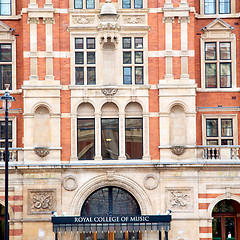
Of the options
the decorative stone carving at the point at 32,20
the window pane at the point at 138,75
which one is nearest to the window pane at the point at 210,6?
the window pane at the point at 138,75

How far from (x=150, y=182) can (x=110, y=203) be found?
216 centimetres

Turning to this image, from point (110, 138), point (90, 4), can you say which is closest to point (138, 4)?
point (90, 4)

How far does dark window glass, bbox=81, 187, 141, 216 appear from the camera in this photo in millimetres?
26891

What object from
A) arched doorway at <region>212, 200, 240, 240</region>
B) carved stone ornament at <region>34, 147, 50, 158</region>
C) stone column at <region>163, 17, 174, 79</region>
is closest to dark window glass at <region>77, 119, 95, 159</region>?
carved stone ornament at <region>34, 147, 50, 158</region>

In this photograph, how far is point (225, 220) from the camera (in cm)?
2855

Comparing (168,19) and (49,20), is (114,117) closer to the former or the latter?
(168,19)

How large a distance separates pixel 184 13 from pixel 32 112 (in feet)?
27.8

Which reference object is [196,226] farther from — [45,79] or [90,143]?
[45,79]

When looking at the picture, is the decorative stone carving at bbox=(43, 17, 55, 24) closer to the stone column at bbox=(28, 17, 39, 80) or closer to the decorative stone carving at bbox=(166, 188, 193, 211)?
the stone column at bbox=(28, 17, 39, 80)

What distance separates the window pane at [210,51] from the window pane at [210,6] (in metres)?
1.67

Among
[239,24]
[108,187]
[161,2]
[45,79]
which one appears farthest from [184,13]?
[108,187]

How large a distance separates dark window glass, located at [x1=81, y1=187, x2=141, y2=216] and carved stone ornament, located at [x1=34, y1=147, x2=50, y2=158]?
294 centimetres

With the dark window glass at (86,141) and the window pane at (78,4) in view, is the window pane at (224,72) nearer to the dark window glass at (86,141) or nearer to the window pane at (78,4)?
the dark window glass at (86,141)

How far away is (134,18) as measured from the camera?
88.8 feet
